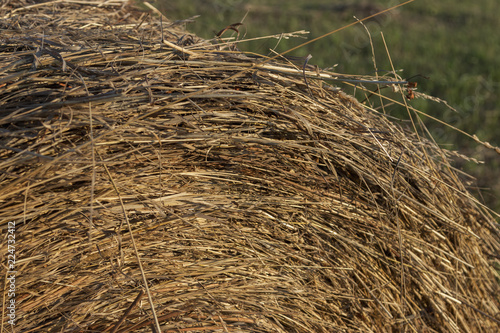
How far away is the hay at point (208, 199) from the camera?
1.43 m

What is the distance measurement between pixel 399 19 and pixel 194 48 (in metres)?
10.5

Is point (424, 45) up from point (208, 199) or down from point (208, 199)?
down

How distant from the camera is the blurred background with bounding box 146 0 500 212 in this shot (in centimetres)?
540

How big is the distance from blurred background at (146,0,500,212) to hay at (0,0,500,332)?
52.3 inches

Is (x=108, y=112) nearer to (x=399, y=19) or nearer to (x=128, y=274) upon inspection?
(x=128, y=274)

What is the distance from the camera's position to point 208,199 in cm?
167

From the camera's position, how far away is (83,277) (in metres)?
1.50

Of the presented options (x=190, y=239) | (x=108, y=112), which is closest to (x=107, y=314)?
(x=190, y=239)

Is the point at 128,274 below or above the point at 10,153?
below

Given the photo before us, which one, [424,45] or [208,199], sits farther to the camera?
[424,45]

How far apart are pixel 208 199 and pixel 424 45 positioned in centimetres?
814

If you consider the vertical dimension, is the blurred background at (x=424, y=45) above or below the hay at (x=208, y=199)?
below

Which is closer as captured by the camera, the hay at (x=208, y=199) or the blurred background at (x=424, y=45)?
the hay at (x=208, y=199)

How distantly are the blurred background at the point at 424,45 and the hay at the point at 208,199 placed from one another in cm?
133
